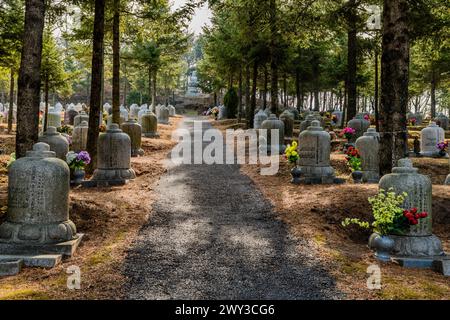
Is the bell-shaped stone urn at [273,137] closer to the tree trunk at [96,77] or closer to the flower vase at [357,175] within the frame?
the flower vase at [357,175]

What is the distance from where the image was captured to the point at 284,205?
34.6ft

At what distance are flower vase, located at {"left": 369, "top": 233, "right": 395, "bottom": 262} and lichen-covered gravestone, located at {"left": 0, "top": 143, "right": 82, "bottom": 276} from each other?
483cm

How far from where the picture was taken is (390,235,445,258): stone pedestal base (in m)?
7.28

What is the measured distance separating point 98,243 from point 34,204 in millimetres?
1262

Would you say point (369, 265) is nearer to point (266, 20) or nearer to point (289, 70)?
point (266, 20)

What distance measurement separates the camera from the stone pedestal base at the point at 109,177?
12.7 metres

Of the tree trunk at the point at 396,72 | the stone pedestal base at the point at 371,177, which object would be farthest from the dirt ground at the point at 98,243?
the stone pedestal base at the point at 371,177

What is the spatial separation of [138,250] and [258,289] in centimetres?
235

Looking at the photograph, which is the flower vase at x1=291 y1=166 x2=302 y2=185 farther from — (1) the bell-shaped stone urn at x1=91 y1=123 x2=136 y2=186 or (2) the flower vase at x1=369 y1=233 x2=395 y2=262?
(2) the flower vase at x1=369 y1=233 x2=395 y2=262

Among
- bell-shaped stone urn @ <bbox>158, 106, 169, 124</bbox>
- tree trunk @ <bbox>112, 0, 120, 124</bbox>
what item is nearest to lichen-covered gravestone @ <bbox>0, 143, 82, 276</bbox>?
tree trunk @ <bbox>112, 0, 120, 124</bbox>

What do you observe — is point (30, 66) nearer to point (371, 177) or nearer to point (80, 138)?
point (80, 138)

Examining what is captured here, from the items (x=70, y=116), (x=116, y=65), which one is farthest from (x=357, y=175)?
(x=70, y=116)

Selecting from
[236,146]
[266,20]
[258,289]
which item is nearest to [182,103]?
[236,146]

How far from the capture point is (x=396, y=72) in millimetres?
10078
